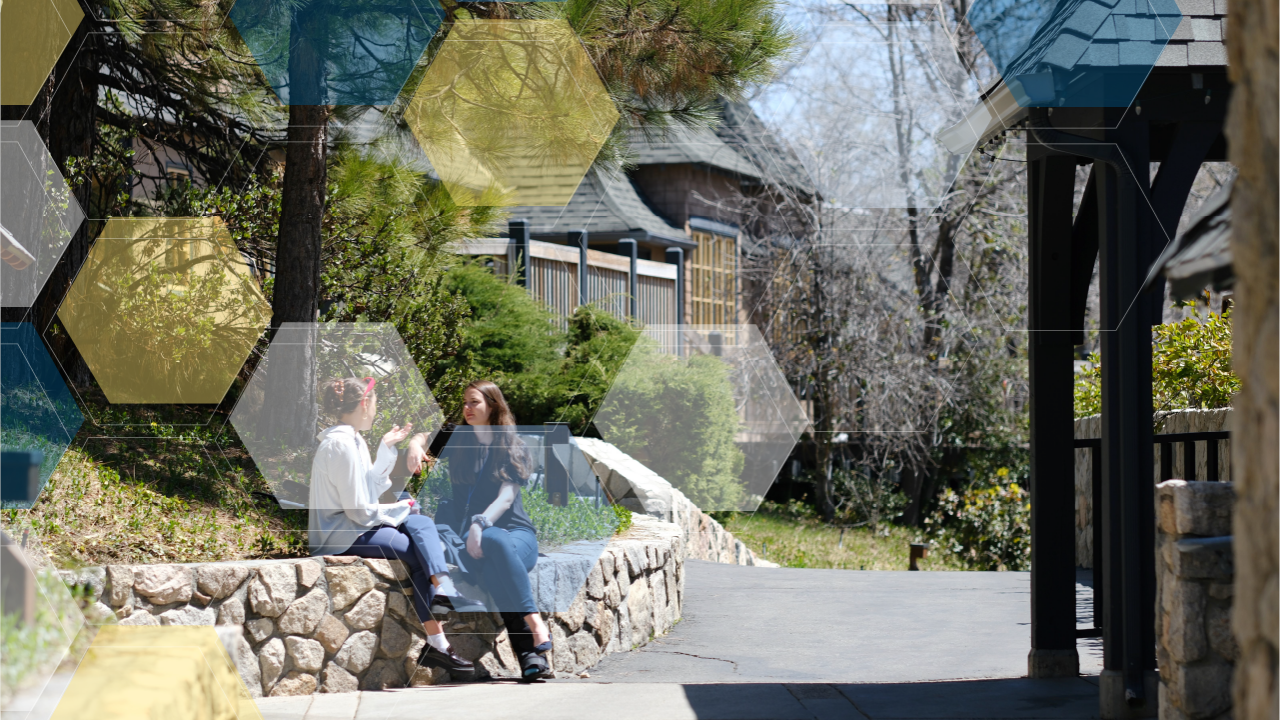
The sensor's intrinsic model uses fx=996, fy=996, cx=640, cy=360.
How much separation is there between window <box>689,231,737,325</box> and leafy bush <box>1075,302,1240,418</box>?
144 inches

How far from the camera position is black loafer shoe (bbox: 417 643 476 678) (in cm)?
352

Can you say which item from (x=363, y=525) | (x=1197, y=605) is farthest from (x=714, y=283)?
(x=1197, y=605)

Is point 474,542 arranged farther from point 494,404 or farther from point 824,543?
point 824,543

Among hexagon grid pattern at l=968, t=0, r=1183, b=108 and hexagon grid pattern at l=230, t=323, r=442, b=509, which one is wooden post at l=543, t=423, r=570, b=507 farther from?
hexagon grid pattern at l=968, t=0, r=1183, b=108

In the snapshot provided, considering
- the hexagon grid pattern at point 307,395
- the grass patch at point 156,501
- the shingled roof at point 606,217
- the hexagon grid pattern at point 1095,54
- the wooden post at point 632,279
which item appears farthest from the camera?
the wooden post at point 632,279

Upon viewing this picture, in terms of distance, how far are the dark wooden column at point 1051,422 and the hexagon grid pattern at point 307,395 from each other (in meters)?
2.66

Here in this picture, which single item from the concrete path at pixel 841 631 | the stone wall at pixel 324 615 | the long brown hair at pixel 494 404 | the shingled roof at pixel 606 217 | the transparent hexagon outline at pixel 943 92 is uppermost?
the transparent hexagon outline at pixel 943 92

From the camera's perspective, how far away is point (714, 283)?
8.66 metres

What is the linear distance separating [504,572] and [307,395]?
165 centimetres

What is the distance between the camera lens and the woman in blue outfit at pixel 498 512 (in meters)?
3.61

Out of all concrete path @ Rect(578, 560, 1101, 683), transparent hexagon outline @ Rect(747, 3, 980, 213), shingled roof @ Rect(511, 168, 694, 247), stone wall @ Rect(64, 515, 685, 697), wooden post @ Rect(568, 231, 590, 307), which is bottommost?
concrete path @ Rect(578, 560, 1101, 683)

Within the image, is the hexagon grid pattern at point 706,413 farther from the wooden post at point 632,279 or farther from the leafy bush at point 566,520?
the leafy bush at point 566,520
